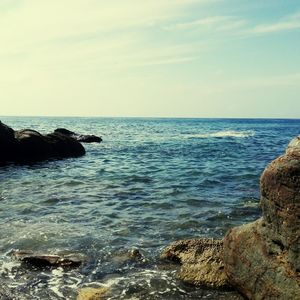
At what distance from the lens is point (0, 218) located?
44.5 ft

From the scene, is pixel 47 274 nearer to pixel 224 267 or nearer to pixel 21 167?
pixel 224 267

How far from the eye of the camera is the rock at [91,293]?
7.70 metres

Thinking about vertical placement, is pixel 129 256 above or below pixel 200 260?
below

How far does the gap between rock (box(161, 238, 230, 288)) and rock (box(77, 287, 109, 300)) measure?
1736mm

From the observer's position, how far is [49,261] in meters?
9.51

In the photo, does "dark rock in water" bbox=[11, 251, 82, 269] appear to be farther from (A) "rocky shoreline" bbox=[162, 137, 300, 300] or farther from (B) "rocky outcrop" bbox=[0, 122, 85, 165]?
(B) "rocky outcrop" bbox=[0, 122, 85, 165]

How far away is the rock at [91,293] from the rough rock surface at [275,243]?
2.50 m

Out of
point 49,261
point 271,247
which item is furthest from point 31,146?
point 271,247

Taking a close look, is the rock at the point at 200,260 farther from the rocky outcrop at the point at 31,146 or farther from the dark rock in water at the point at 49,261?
the rocky outcrop at the point at 31,146

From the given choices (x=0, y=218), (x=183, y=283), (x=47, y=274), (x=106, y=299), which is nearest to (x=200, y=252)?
(x=183, y=283)

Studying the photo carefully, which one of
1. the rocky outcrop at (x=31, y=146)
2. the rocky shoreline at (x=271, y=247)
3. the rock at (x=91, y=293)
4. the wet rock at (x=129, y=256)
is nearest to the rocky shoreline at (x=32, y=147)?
the rocky outcrop at (x=31, y=146)

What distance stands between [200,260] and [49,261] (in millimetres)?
3474

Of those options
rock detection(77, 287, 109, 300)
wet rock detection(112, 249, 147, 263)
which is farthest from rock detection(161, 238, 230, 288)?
rock detection(77, 287, 109, 300)

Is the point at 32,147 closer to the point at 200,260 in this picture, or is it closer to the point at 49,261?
the point at 49,261
